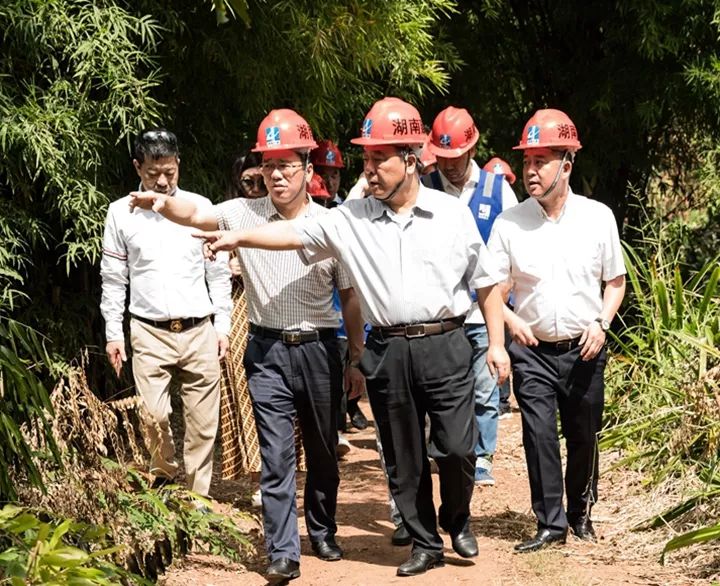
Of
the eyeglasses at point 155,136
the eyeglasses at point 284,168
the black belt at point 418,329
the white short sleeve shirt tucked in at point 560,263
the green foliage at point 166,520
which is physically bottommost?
the green foliage at point 166,520

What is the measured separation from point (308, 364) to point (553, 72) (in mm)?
7239

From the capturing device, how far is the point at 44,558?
161 inches

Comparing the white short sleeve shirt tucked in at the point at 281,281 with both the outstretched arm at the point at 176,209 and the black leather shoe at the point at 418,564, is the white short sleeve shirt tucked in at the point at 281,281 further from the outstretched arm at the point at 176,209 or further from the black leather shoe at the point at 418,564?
the black leather shoe at the point at 418,564

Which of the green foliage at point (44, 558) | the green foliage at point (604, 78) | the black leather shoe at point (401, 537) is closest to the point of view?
the green foliage at point (44, 558)

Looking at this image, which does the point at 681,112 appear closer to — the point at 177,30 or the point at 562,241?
the point at 177,30

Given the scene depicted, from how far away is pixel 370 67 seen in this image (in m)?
9.51

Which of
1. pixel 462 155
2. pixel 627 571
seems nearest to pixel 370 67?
pixel 462 155

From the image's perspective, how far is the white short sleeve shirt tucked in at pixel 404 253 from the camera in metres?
5.87

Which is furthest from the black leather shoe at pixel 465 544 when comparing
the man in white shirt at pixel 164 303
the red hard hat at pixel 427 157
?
the red hard hat at pixel 427 157

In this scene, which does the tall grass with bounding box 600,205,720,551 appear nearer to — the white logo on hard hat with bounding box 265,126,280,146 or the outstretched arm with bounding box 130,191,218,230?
the white logo on hard hat with bounding box 265,126,280,146

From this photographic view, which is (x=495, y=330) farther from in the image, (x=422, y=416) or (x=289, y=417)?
(x=289, y=417)

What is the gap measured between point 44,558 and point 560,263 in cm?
300

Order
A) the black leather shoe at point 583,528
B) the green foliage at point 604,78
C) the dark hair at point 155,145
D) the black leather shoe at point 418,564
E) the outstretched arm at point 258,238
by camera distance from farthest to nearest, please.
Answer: the green foliage at point 604,78 → the dark hair at point 155,145 → the black leather shoe at point 583,528 → the black leather shoe at point 418,564 → the outstretched arm at point 258,238

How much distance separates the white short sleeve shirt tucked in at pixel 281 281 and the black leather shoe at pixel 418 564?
1.09 meters
